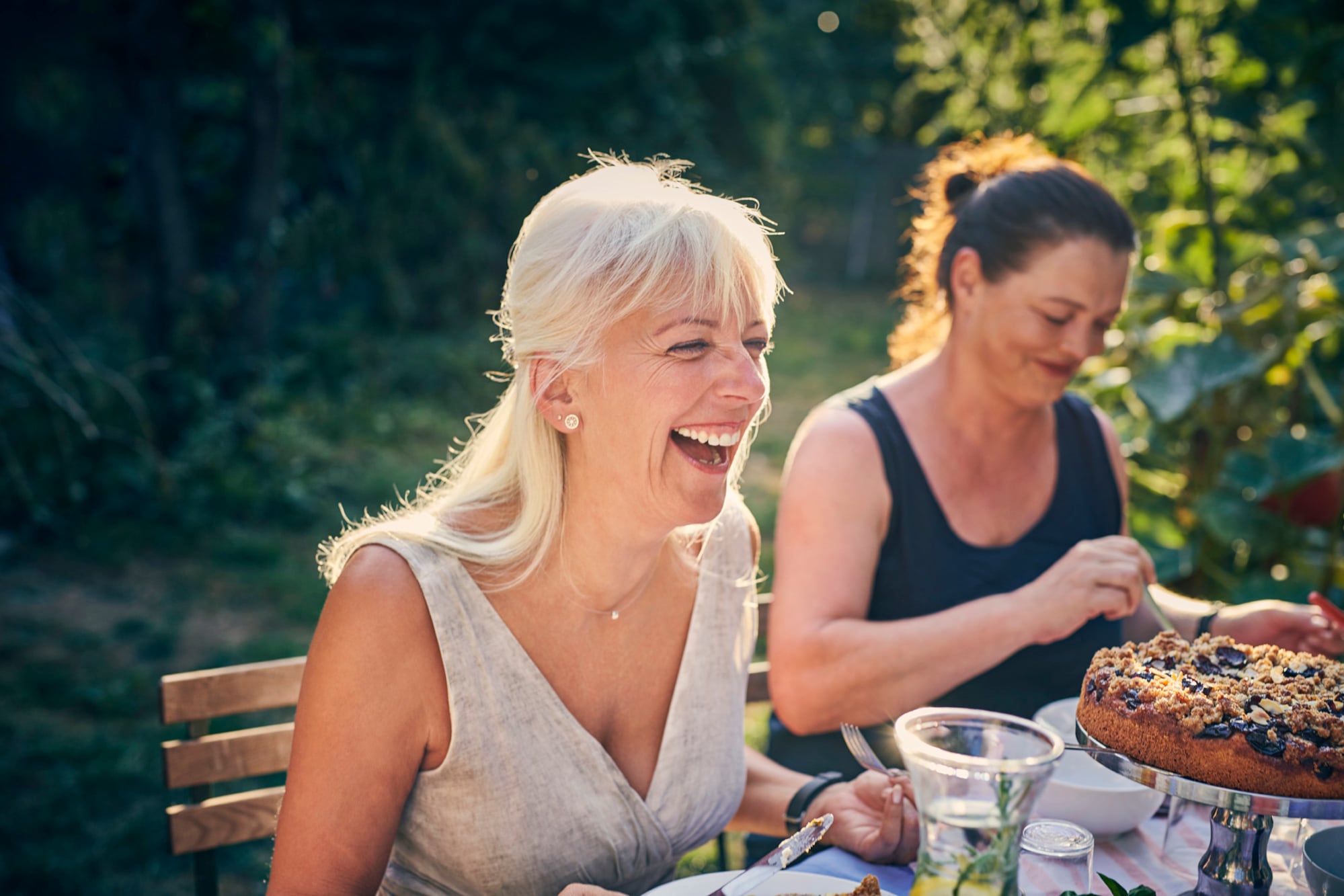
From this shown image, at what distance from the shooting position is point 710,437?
5.10 ft

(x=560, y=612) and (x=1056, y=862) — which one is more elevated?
(x=560, y=612)

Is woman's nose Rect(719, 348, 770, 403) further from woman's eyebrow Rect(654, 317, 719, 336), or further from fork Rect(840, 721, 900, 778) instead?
fork Rect(840, 721, 900, 778)

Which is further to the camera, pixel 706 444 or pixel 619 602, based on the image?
pixel 619 602

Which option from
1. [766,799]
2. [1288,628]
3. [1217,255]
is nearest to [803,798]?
[766,799]

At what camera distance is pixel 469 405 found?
7.93m

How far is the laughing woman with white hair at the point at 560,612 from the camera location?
1.42 meters

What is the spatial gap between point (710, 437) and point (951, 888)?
2.65 feet

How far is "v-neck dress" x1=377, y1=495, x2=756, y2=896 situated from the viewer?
1.50 meters

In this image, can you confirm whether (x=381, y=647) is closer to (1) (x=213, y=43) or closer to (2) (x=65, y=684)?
(2) (x=65, y=684)

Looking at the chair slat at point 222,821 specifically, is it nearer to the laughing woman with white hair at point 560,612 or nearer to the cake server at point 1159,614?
the laughing woman with white hair at point 560,612

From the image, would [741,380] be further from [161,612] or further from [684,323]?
[161,612]

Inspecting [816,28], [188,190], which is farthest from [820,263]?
[188,190]

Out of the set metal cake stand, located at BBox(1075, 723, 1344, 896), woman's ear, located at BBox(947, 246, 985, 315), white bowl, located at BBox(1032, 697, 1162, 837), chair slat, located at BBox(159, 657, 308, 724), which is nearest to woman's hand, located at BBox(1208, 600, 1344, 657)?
→ white bowl, located at BBox(1032, 697, 1162, 837)

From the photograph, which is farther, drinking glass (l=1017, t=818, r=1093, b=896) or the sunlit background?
the sunlit background
